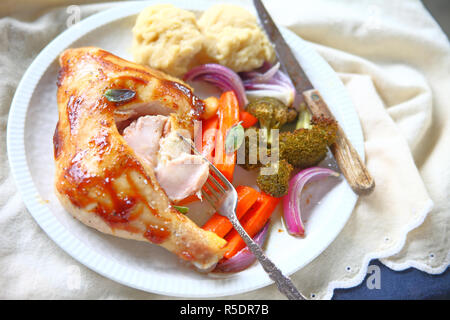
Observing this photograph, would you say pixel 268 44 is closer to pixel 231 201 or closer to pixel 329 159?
pixel 329 159

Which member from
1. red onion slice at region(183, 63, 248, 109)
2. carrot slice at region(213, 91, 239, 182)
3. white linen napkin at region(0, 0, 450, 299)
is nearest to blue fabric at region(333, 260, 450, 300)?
white linen napkin at region(0, 0, 450, 299)

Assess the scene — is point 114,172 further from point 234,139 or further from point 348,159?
point 348,159

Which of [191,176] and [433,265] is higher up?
[191,176]

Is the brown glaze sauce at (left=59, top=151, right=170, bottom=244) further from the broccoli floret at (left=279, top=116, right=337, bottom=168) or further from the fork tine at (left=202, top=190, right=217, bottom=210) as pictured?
the broccoli floret at (left=279, top=116, right=337, bottom=168)
